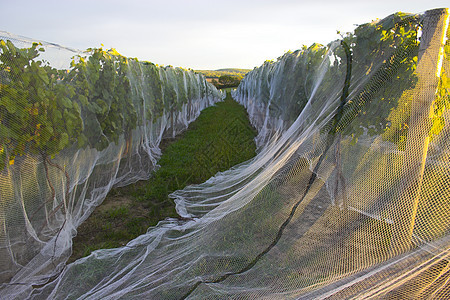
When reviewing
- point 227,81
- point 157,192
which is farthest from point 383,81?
point 227,81

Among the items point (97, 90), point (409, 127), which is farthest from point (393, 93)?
point (97, 90)

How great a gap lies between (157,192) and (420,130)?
3812mm

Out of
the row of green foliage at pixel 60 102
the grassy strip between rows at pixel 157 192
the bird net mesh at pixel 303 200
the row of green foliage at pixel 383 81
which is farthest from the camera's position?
the grassy strip between rows at pixel 157 192

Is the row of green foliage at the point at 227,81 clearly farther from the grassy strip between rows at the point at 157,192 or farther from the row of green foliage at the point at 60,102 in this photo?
the row of green foliage at the point at 60,102

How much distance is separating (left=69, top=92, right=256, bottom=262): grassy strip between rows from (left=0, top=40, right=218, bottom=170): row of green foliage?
3.00 ft

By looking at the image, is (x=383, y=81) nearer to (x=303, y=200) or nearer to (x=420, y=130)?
(x=420, y=130)

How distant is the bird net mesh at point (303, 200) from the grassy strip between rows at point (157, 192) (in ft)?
1.02

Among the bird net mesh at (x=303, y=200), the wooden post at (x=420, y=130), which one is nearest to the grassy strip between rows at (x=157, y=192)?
the bird net mesh at (x=303, y=200)

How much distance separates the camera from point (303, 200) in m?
2.56

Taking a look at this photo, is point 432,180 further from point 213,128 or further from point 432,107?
point 213,128

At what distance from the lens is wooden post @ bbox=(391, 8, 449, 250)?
1950 mm

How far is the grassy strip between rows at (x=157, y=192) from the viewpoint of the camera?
142 inches

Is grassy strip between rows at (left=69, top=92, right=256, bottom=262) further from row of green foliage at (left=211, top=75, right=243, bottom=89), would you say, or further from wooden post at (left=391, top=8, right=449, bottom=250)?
row of green foliage at (left=211, top=75, right=243, bottom=89)

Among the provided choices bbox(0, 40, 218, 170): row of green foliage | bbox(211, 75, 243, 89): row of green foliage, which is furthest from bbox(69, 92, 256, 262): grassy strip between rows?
bbox(211, 75, 243, 89): row of green foliage
